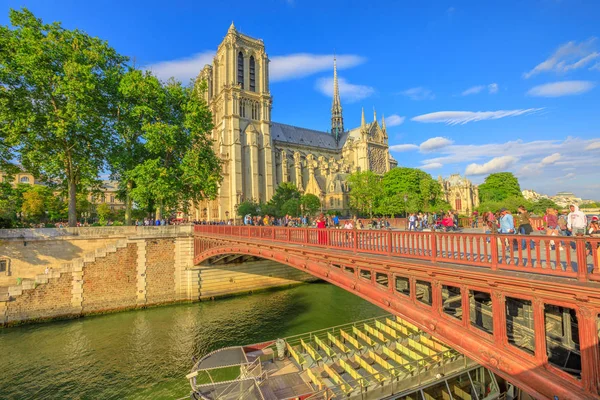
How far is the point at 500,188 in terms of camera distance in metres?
85.8

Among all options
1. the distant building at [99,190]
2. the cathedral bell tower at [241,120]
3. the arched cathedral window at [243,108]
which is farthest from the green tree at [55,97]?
the arched cathedral window at [243,108]

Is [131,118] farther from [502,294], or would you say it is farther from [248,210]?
[502,294]

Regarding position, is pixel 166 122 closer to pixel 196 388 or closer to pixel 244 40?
pixel 196 388

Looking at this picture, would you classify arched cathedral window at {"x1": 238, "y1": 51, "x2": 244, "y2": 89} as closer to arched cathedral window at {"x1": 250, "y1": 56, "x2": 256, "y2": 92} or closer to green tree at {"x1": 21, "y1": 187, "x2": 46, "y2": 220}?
arched cathedral window at {"x1": 250, "y1": 56, "x2": 256, "y2": 92}

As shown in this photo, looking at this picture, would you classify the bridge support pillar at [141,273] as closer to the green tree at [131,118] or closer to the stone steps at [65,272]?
the stone steps at [65,272]

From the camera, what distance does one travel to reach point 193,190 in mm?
30078

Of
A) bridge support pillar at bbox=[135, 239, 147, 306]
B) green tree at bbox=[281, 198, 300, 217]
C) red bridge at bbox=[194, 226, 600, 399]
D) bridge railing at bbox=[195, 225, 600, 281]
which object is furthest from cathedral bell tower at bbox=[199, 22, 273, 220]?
red bridge at bbox=[194, 226, 600, 399]

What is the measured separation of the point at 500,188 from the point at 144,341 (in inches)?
3711

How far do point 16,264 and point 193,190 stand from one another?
45.6 ft

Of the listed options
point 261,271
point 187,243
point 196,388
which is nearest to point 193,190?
point 187,243

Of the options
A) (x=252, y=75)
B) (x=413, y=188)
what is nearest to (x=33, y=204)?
(x=252, y=75)

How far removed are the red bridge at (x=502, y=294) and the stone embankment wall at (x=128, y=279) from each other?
16.7 metres

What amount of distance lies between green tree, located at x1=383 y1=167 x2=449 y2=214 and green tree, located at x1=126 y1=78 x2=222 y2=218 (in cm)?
3611

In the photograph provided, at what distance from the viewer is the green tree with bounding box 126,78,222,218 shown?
84.7 feet
